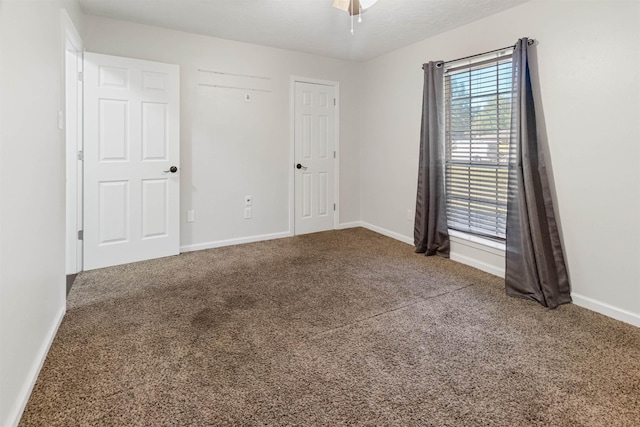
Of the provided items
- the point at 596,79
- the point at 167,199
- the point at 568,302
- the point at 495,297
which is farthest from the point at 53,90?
the point at 568,302

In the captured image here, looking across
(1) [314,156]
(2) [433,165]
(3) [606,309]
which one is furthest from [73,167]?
(3) [606,309]

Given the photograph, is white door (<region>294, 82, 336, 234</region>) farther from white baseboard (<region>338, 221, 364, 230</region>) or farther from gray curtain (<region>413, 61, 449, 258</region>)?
gray curtain (<region>413, 61, 449, 258</region>)

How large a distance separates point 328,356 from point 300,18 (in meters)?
2.96

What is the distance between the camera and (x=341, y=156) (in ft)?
16.4

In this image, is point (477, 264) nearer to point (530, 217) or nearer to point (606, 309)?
point (530, 217)

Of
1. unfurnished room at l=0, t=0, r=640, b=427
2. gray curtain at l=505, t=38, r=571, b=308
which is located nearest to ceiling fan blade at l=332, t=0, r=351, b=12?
unfurnished room at l=0, t=0, r=640, b=427

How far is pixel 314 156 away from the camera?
479 centimetres

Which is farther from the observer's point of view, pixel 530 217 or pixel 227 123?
pixel 227 123

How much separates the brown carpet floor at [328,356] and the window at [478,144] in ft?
2.18

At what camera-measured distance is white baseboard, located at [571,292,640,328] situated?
2364mm

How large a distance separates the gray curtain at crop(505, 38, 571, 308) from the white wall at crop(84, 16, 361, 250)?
2.60 metres

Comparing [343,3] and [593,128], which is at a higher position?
[343,3]

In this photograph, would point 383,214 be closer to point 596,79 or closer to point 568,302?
point 568,302

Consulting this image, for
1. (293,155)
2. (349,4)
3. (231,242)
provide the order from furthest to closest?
(293,155), (231,242), (349,4)
